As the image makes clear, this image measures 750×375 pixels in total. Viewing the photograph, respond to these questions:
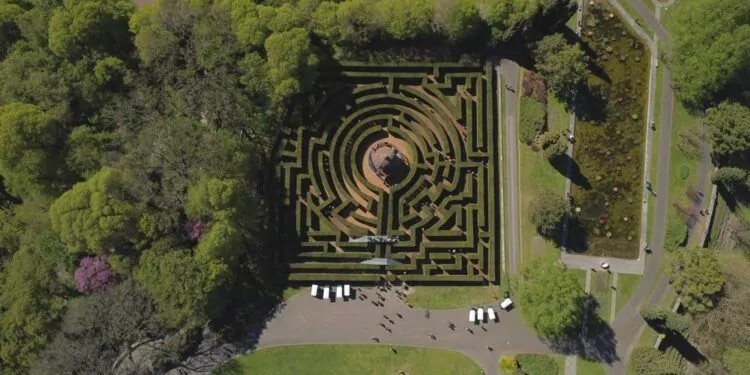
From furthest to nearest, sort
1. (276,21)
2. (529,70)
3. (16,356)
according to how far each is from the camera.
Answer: (529,70)
(276,21)
(16,356)

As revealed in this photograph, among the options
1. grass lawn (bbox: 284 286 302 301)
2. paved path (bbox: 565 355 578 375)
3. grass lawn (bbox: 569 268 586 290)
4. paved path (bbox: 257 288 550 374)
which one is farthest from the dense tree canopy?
grass lawn (bbox: 569 268 586 290)

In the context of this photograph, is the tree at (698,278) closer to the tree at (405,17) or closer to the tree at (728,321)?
the tree at (728,321)

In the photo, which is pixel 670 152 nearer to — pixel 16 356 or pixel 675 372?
pixel 675 372

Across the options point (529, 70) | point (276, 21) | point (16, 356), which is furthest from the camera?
point (529, 70)

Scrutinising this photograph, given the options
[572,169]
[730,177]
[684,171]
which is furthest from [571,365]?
[730,177]

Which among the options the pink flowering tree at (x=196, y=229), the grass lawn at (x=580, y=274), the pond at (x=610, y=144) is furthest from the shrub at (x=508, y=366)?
the pink flowering tree at (x=196, y=229)

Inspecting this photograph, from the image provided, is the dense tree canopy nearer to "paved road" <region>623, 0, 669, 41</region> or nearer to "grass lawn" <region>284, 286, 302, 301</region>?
"grass lawn" <region>284, 286, 302, 301</region>

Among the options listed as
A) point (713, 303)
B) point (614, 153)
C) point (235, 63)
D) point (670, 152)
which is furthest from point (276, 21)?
point (713, 303)
